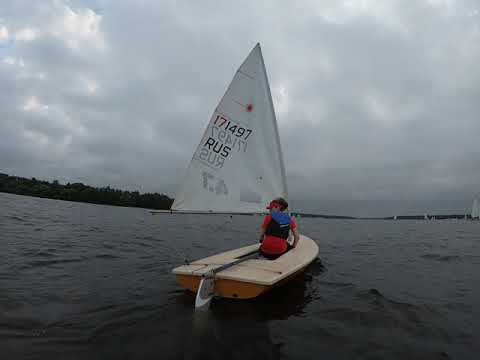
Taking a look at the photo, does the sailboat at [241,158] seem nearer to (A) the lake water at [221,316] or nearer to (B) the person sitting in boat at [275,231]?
(B) the person sitting in boat at [275,231]

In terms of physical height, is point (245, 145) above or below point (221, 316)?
above

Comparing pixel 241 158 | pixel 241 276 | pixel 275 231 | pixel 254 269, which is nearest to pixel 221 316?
pixel 241 276

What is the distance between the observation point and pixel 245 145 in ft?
22.4

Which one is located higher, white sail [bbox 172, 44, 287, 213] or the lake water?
white sail [bbox 172, 44, 287, 213]

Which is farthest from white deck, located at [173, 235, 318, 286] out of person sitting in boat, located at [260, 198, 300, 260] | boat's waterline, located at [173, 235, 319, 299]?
person sitting in boat, located at [260, 198, 300, 260]

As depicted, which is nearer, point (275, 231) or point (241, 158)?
point (275, 231)

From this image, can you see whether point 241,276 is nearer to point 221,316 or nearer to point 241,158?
point 221,316

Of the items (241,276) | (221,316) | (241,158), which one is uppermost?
(241,158)

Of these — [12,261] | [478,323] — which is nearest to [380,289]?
[478,323]

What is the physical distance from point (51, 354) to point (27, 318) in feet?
3.91

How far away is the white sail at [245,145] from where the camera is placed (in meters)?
6.71

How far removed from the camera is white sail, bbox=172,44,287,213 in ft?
22.0

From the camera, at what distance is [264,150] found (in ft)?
22.7

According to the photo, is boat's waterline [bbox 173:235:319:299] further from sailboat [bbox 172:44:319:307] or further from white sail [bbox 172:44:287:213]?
white sail [bbox 172:44:287:213]
